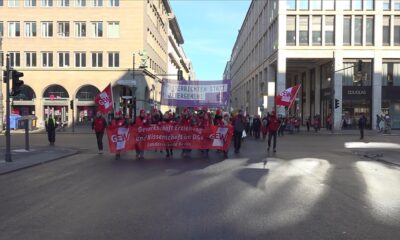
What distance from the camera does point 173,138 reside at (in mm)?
19219

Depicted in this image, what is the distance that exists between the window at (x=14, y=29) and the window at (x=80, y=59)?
6772 millimetres

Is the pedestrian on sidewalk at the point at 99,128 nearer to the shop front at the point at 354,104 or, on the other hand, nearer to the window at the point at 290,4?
the window at the point at 290,4

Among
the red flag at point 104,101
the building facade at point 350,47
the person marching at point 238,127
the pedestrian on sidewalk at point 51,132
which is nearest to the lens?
the person marching at point 238,127

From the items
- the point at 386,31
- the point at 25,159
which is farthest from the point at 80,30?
the point at 25,159

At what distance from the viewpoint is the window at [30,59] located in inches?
2159

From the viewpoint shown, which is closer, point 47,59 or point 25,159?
point 25,159

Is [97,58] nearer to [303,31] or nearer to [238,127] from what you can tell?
[303,31]

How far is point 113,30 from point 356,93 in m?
27.0

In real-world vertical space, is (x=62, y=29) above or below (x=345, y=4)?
below

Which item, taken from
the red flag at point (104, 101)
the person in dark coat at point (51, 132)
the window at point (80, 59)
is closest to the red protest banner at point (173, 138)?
the red flag at point (104, 101)

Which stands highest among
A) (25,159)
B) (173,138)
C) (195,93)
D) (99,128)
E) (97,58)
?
(97,58)

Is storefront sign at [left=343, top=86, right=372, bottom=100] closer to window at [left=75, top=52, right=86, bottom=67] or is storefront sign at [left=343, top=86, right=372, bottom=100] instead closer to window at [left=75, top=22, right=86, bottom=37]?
window at [left=75, top=52, right=86, bottom=67]

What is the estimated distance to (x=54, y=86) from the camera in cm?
5528

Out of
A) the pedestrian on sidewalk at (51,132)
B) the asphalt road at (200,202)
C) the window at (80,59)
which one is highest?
the window at (80,59)
